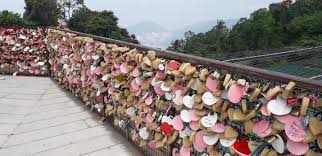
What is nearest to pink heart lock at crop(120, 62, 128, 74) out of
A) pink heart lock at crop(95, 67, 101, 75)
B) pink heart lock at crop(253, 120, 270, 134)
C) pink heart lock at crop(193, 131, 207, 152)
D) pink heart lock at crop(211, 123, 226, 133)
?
pink heart lock at crop(95, 67, 101, 75)

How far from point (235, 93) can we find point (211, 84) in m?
0.25

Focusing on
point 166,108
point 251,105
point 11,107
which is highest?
point 251,105

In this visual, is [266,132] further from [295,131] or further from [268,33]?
[268,33]

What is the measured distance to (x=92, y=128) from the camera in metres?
4.49

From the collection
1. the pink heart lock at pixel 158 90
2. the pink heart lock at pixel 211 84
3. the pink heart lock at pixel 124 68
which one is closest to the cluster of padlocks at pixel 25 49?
the pink heart lock at pixel 124 68

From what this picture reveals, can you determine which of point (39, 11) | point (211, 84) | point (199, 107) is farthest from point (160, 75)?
point (39, 11)

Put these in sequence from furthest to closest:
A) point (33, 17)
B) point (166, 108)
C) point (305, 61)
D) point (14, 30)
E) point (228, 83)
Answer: point (33, 17) → point (14, 30) → point (305, 61) → point (166, 108) → point (228, 83)

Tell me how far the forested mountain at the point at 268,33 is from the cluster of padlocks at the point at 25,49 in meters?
32.3

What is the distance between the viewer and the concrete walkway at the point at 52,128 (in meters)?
3.80

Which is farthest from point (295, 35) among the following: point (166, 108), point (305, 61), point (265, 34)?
point (166, 108)

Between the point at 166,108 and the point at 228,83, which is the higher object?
the point at 228,83

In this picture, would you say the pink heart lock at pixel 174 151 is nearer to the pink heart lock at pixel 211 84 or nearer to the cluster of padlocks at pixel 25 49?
the pink heart lock at pixel 211 84

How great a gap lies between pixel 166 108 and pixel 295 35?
47.5m

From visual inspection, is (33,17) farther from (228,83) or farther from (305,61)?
(228,83)
